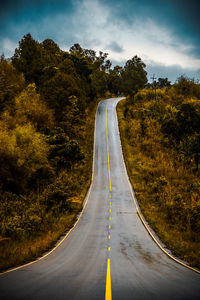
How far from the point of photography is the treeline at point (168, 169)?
53.5 feet

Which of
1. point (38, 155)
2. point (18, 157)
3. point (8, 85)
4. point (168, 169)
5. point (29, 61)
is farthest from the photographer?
point (29, 61)

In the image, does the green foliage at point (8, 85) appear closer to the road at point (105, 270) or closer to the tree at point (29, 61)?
the tree at point (29, 61)

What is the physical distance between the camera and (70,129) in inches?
1566

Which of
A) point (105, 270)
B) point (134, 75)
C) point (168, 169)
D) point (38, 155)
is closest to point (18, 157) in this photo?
point (38, 155)

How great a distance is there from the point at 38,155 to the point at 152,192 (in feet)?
51.2

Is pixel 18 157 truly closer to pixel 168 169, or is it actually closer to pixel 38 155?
pixel 38 155

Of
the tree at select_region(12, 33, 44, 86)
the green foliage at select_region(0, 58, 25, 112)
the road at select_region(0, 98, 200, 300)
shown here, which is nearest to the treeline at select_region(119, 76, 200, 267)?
the road at select_region(0, 98, 200, 300)

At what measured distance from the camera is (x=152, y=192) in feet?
85.6

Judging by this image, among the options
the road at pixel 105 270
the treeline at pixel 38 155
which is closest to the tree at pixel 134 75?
the treeline at pixel 38 155

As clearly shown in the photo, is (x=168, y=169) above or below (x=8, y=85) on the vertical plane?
below

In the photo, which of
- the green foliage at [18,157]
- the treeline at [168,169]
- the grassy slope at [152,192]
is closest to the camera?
the grassy slope at [152,192]

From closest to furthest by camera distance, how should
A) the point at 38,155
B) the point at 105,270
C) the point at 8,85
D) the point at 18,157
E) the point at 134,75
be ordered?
the point at 105,270
the point at 18,157
the point at 38,155
the point at 8,85
the point at 134,75

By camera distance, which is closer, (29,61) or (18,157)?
(18,157)

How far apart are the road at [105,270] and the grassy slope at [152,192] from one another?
4.36 ft
